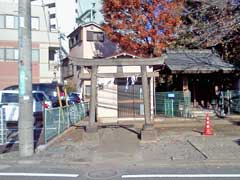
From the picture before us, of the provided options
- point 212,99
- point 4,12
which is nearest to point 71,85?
point 4,12

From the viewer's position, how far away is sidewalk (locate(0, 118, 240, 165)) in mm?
9070

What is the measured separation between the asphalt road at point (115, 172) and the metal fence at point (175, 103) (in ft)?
41.9

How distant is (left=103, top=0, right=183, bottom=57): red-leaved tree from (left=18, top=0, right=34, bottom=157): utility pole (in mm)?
17566

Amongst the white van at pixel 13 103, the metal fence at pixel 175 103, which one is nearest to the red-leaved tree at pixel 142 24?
the metal fence at pixel 175 103

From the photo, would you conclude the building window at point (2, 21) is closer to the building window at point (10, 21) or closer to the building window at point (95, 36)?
the building window at point (10, 21)

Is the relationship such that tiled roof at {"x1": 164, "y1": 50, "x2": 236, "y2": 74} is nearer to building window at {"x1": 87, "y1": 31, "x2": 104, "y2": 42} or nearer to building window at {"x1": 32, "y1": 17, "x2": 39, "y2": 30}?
building window at {"x1": 87, "y1": 31, "x2": 104, "y2": 42}

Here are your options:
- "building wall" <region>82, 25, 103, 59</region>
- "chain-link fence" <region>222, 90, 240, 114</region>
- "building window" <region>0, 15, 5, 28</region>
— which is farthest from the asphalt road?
"building window" <region>0, 15, 5, 28</region>

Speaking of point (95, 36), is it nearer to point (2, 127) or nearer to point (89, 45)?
point (89, 45)

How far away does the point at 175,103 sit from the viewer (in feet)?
71.6

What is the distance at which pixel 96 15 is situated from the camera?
191 ft

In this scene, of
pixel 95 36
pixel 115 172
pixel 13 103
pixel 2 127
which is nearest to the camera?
pixel 115 172

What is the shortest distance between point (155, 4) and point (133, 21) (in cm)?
204

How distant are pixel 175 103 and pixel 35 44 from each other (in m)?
22.3

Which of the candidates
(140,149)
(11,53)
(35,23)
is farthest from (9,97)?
(35,23)
